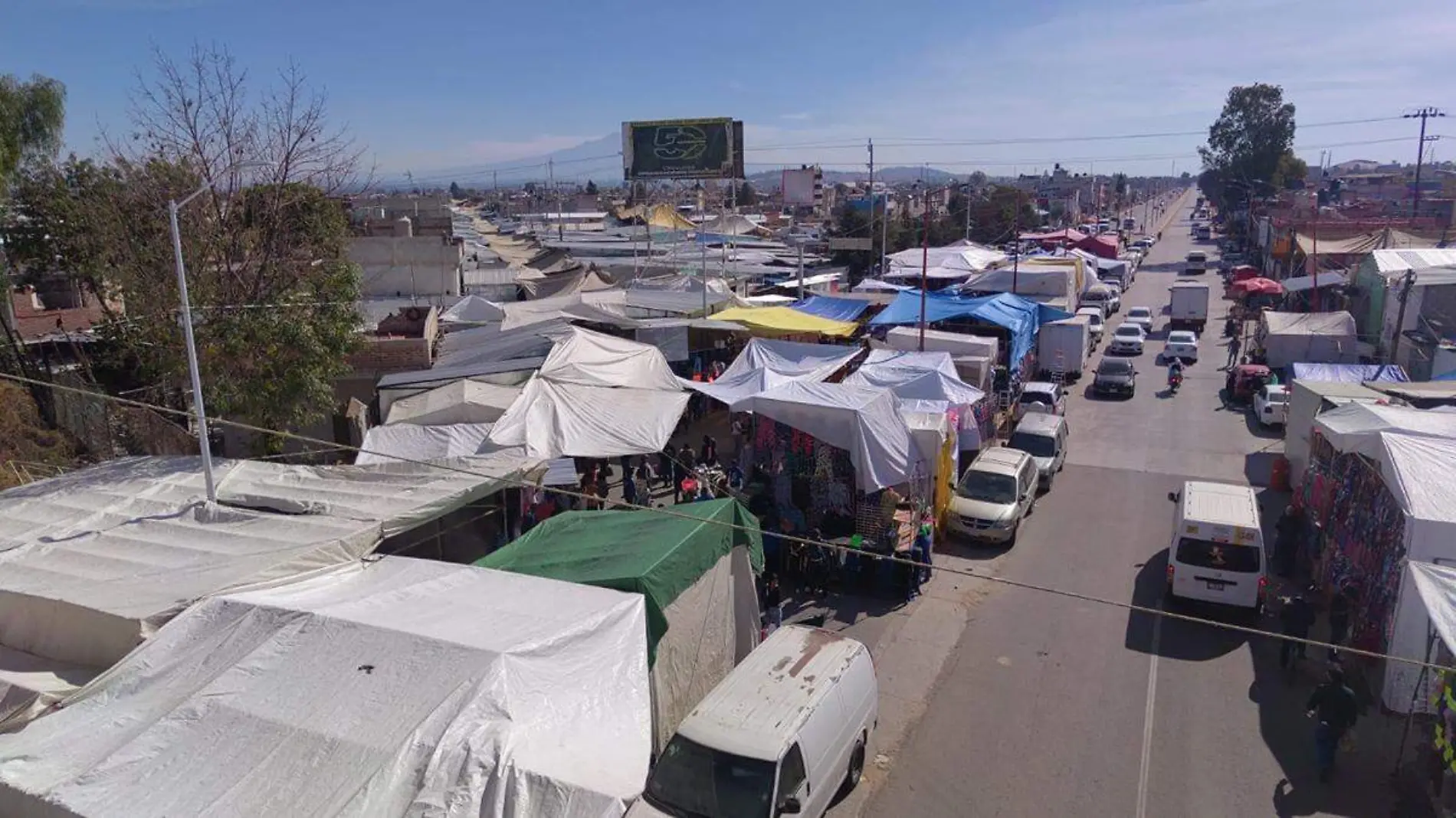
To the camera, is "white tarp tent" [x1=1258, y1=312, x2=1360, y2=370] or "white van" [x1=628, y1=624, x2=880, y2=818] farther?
"white tarp tent" [x1=1258, y1=312, x2=1360, y2=370]

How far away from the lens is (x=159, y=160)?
1638 centimetres

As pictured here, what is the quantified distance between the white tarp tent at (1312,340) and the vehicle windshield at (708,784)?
2435 centimetres

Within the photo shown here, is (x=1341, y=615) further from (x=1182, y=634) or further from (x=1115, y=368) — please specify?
(x=1115, y=368)

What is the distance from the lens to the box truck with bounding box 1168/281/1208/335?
35.3 m

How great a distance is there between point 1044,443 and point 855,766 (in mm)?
11261

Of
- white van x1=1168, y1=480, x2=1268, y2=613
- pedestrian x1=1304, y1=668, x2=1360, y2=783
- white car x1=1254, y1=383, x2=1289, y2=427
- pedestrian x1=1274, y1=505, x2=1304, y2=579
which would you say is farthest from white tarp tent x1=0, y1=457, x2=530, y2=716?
white car x1=1254, y1=383, x2=1289, y2=427

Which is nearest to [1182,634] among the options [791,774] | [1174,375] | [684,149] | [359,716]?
[791,774]

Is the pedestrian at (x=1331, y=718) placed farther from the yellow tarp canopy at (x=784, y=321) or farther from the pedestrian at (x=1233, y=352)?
the pedestrian at (x=1233, y=352)

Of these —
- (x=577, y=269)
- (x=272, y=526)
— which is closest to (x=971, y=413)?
(x=272, y=526)

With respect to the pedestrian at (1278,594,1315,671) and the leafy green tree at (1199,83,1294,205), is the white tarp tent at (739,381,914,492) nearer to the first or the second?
the pedestrian at (1278,594,1315,671)

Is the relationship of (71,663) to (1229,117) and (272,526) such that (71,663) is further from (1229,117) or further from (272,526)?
(1229,117)

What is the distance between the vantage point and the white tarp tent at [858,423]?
13.1m

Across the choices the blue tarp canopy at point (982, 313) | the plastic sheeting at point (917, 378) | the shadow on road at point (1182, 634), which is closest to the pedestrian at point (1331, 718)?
the shadow on road at point (1182, 634)

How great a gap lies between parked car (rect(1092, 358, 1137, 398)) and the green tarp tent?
18.2m
